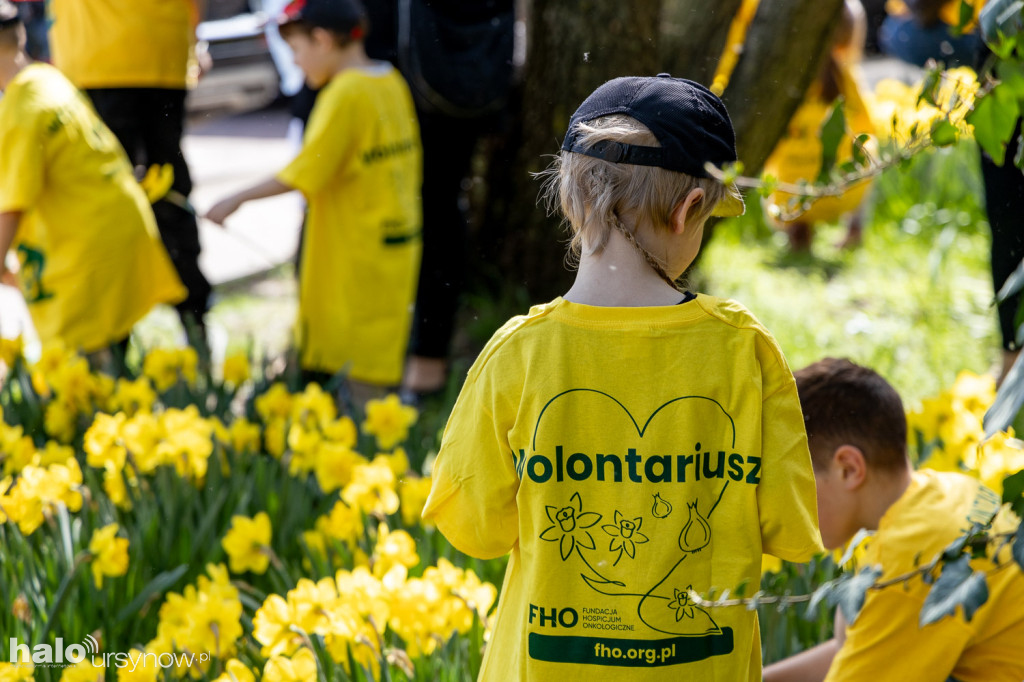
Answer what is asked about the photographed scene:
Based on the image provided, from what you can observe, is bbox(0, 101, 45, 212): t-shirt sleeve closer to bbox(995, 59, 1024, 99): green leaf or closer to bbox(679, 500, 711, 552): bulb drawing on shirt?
bbox(679, 500, 711, 552): bulb drawing on shirt

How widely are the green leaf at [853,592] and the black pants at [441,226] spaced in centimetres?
263

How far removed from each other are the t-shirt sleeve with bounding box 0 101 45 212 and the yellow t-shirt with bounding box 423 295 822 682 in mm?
2129

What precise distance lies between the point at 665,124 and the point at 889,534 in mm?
754

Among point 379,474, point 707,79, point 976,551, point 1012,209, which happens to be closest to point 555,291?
point 707,79

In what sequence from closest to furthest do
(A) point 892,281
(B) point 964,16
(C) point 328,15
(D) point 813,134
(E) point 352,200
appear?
(B) point 964,16 → (C) point 328,15 → (E) point 352,200 → (D) point 813,134 → (A) point 892,281

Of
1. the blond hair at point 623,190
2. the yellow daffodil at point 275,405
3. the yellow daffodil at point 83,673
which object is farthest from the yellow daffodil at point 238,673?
the yellow daffodil at point 275,405

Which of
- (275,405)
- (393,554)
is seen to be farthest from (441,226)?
(393,554)

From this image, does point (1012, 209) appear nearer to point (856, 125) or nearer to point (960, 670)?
point (960, 670)

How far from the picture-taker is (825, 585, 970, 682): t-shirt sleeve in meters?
1.48

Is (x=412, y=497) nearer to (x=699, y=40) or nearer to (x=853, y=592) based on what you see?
(x=853, y=592)

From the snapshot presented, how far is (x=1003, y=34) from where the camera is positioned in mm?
943

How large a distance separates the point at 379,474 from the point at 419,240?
4.87 feet

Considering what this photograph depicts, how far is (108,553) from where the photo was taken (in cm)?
190

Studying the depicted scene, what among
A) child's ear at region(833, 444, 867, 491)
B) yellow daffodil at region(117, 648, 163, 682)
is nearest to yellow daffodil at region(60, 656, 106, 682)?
yellow daffodil at region(117, 648, 163, 682)
